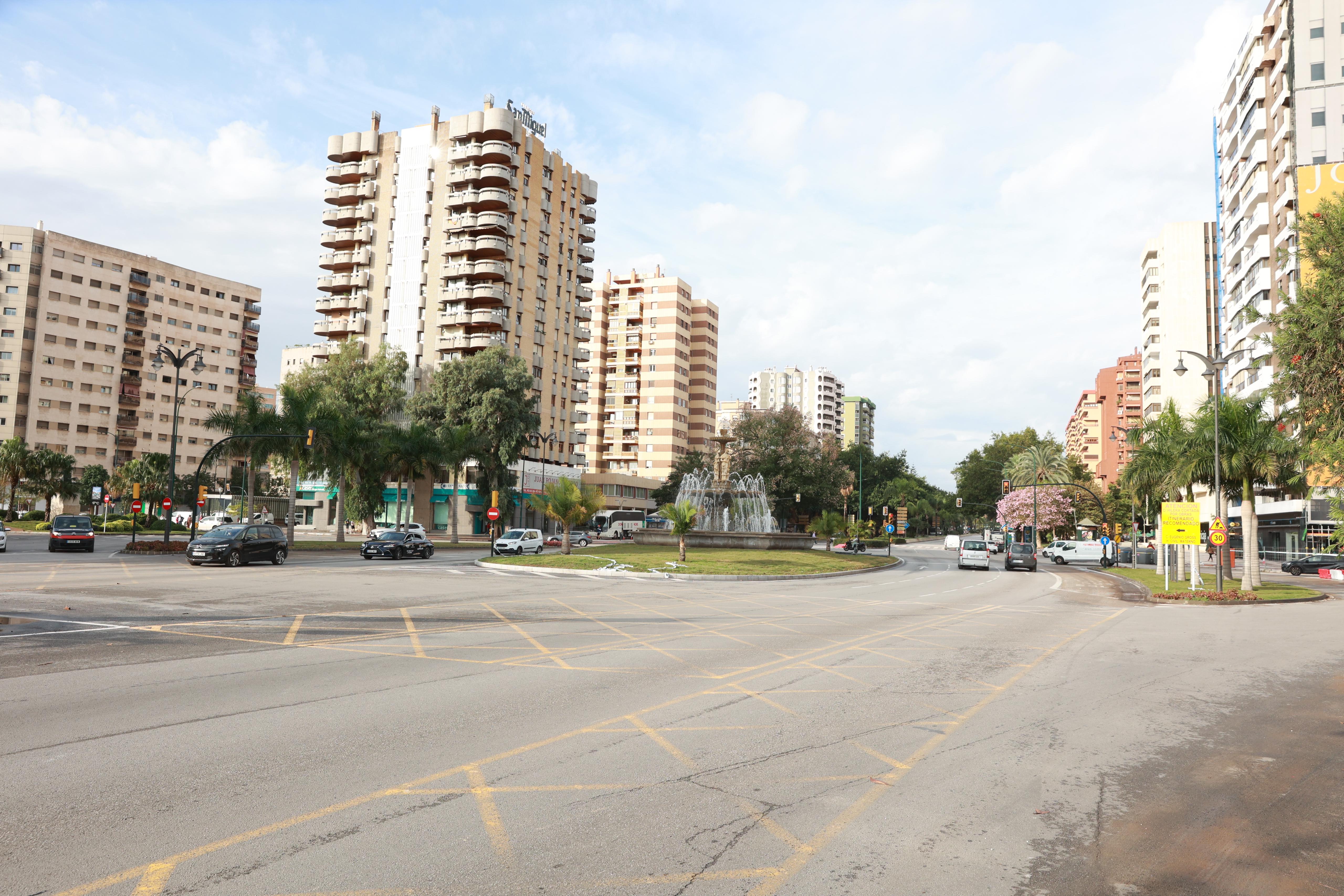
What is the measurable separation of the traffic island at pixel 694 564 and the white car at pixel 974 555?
16.5ft

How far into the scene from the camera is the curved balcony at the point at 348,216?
80312mm

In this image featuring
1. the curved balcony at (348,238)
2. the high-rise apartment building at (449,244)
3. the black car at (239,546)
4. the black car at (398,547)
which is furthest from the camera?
the curved balcony at (348,238)

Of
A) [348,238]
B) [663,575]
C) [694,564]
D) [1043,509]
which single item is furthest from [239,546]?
[1043,509]

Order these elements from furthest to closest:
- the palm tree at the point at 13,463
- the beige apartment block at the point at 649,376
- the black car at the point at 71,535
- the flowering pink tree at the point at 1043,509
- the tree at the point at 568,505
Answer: the beige apartment block at the point at 649,376 < the flowering pink tree at the point at 1043,509 < the palm tree at the point at 13,463 < the black car at the point at 71,535 < the tree at the point at 568,505

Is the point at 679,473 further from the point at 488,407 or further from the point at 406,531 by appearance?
the point at 406,531

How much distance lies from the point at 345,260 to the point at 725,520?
174ft

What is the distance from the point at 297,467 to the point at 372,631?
36.6 metres

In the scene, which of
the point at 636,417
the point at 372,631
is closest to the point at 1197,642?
the point at 372,631

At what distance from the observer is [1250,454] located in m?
29.9

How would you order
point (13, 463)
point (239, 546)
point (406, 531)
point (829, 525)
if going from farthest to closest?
point (13, 463)
point (829, 525)
point (406, 531)
point (239, 546)

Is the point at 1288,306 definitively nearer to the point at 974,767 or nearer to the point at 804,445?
the point at 974,767

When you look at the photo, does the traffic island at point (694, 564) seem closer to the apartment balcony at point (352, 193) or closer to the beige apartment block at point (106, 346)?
the apartment balcony at point (352, 193)

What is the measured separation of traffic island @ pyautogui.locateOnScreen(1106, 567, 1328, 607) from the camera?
26.1m

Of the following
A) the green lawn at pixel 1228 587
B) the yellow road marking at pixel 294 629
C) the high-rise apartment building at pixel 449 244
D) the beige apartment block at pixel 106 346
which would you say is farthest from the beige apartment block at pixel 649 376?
the yellow road marking at pixel 294 629
